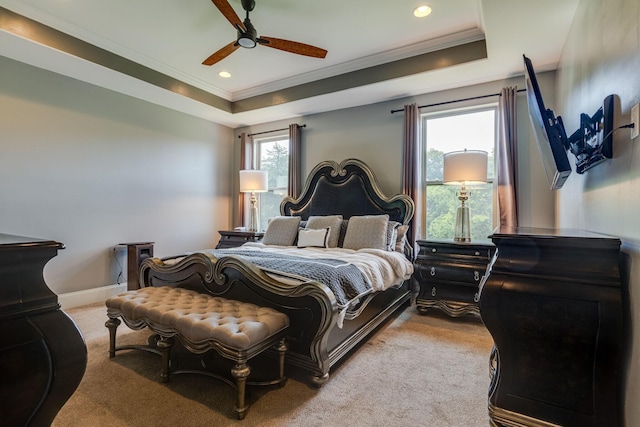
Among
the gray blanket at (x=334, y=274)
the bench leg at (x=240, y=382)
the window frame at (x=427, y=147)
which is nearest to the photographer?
the bench leg at (x=240, y=382)

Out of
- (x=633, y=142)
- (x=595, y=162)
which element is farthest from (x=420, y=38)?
(x=633, y=142)

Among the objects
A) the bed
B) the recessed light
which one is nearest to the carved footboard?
the bed

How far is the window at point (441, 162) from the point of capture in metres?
3.78

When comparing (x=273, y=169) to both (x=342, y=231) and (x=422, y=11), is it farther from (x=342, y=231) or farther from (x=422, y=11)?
(x=422, y=11)

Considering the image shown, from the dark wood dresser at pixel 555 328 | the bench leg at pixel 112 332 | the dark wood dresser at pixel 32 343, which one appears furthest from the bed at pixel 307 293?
the dark wood dresser at pixel 32 343

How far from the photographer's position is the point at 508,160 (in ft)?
11.3

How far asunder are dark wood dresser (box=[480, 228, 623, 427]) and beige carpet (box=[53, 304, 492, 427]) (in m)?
0.42

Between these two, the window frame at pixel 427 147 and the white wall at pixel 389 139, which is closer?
the white wall at pixel 389 139

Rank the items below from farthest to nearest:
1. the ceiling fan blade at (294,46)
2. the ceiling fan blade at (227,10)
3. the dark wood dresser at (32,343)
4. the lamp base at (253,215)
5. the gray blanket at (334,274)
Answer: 1. the lamp base at (253,215)
2. the ceiling fan blade at (294,46)
3. the ceiling fan blade at (227,10)
4. the gray blanket at (334,274)
5. the dark wood dresser at (32,343)

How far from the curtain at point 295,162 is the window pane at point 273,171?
0.33 meters

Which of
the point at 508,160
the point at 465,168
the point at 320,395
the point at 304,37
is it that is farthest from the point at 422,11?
the point at 320,395

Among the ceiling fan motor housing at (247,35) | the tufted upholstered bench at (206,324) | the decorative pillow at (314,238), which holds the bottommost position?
the tufted upholstered bench at (206,324)

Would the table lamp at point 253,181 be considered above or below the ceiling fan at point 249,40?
below

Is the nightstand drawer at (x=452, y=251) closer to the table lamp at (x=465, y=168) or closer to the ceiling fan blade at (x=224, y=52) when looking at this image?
the table lamp at (x=465, y=168)
